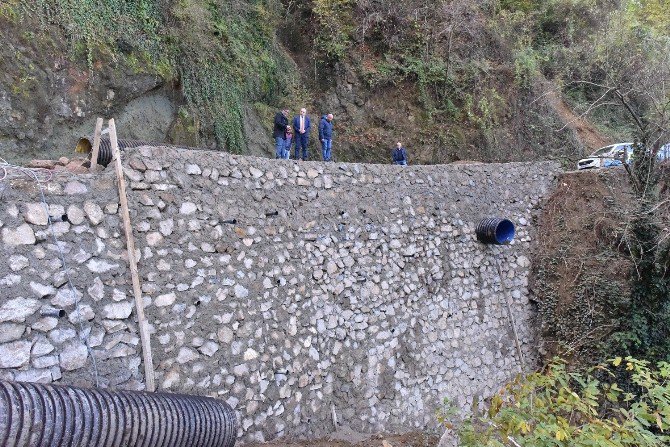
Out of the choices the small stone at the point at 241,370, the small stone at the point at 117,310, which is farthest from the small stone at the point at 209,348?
the small stone at the point at 117,310

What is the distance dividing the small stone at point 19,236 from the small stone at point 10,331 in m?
0.66

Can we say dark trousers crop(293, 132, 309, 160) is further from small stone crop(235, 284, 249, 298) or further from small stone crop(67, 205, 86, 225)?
small stone crop(67, 205, 86, 225)

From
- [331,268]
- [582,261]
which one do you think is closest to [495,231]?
[582,261]

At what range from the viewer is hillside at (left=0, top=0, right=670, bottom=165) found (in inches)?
347

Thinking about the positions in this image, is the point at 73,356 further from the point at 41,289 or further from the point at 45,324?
the point at 41,289

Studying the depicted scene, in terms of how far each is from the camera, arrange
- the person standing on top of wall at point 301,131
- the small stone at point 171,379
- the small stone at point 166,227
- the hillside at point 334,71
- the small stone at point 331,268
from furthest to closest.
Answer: the person standing on top of wall at point 301,131, the hillside at point 334,71, the small stone at point 331,268, the small stone at point 166,227, the small stone at point 171,379

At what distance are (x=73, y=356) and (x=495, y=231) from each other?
7353 mm

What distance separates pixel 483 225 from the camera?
9.78 m

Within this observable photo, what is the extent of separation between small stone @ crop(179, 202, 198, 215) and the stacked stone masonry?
0.09ft

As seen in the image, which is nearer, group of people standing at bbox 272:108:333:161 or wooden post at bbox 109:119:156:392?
wooden post at bbox 109:119:156:392

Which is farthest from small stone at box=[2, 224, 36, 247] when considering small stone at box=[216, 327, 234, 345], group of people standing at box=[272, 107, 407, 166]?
group of people standing at box=[272, 107, 407, 166]

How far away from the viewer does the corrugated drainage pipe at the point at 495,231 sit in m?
9.68

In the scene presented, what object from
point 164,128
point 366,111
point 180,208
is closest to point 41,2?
point 164,128

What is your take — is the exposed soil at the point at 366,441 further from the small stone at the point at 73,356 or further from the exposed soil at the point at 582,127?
the exposed soil at the point at 582,127
